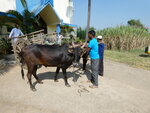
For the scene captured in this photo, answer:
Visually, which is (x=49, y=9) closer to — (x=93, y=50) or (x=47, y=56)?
(x=47, y=56)

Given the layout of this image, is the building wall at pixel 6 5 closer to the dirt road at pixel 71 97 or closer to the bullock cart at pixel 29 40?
the bullock cart at pixel 29 40

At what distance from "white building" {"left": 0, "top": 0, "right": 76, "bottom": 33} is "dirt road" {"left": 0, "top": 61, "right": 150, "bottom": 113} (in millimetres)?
7835

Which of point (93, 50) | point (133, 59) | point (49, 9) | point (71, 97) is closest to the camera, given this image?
point (71, 97)

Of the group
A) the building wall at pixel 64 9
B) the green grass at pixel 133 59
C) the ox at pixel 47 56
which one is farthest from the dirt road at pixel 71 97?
the building wall at pixel 64 9

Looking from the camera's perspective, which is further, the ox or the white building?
the white building

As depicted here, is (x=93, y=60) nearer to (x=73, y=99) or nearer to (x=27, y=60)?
(x=73, y=99)

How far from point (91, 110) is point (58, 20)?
393 inches

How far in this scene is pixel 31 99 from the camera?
2.99m

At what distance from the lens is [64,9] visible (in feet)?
54.0

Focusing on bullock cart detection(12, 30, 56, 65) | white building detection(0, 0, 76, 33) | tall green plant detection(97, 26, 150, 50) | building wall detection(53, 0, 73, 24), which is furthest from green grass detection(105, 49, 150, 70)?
building wall detection(53, 0, 73, 24)

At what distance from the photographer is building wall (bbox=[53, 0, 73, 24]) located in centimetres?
1564

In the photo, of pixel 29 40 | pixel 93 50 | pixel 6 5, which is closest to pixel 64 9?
pixel 6 5

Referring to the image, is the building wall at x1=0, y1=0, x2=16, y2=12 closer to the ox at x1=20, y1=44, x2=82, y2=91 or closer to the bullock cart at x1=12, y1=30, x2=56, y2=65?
the bullock cart at x1=12, y1=30, x2=56, y2=65

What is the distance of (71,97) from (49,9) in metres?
9.91
